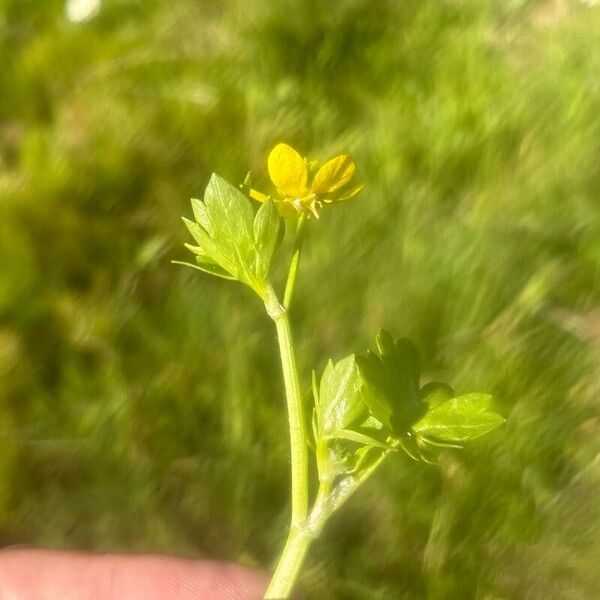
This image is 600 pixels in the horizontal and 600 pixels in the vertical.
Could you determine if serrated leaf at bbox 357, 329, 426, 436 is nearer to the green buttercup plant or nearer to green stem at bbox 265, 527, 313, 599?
the green buttercup plant

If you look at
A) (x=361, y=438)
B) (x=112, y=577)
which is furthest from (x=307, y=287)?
(x=361, y=438)

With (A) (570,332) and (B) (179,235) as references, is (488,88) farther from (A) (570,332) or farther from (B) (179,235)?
(B) (179,235)

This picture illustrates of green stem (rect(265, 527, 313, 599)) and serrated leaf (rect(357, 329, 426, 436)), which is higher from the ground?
serrated leaf (rect(357, 329, 426, 436))

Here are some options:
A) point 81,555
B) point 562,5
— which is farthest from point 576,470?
point 562,5

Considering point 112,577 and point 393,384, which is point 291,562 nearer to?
point 393,384

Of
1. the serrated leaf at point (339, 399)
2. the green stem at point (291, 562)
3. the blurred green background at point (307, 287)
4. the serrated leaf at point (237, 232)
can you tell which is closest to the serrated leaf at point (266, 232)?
the serrated leaf at point (237, 232)

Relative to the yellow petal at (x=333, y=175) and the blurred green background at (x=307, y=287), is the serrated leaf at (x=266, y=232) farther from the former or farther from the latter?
the blurred green background at (x=307, y=287)

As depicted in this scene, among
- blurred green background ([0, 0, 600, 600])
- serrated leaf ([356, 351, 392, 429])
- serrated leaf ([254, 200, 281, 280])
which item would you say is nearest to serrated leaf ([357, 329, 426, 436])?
serrated leaf ([356, 351, 392, 429])
